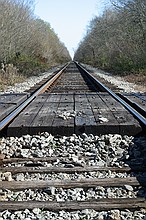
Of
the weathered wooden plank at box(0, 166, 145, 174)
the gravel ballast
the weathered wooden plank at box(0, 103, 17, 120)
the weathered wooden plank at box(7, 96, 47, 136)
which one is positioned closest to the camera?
the gravel ballast

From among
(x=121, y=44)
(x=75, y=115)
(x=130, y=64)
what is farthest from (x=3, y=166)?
(x=121, y=44)

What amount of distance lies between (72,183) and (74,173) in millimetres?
329

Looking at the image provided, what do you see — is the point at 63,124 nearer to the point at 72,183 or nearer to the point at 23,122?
the point at 23,122

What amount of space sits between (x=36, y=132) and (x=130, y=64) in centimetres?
2236

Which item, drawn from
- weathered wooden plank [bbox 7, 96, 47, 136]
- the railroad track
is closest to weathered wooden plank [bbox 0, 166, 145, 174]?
the railroad track

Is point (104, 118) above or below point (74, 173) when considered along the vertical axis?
above

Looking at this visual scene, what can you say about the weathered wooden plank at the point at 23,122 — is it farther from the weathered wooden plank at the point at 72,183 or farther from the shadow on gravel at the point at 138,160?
the weathered wooden plank at the point at 72,183

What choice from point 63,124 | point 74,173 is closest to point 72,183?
point 74,173

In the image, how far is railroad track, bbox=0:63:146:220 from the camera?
2.57 meters

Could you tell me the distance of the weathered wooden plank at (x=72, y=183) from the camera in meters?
2.95

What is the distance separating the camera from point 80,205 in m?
2.61

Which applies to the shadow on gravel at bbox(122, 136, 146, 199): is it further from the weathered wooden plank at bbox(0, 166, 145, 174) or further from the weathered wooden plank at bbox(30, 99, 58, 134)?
the weathered wooden plank at bbox(30, 99, 58, 134)

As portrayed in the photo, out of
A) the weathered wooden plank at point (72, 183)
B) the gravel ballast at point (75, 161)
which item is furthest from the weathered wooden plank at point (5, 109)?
the weathered wooden plank at point (72, 183)

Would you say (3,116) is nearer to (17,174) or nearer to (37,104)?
(37,104)
